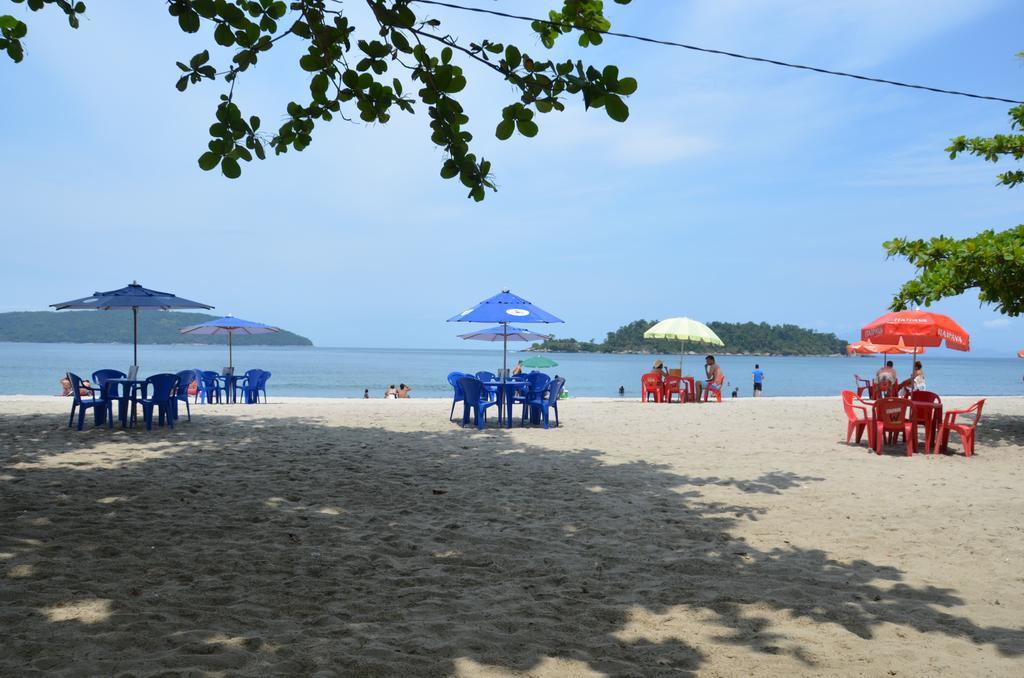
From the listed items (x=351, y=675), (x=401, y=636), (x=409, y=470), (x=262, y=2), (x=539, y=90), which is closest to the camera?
(x=351, y=675)

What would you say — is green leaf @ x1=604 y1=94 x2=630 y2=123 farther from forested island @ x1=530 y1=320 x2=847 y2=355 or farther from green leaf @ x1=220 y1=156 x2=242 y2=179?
forested island @ x1=530 y1=320 x2=847 y2=355

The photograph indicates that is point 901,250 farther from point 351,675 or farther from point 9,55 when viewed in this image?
point 9,55

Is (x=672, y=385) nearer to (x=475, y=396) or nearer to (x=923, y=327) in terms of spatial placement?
(x=923, y=327)

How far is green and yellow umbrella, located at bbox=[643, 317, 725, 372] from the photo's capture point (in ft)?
58.7

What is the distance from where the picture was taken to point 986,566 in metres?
4.36

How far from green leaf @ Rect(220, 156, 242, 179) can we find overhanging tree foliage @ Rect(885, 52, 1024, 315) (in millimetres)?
9715

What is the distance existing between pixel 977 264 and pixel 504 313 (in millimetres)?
7026

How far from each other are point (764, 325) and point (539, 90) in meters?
135

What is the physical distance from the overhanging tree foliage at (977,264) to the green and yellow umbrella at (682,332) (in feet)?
22.5

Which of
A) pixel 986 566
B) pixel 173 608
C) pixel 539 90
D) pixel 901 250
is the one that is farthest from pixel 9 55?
pixel 901 250

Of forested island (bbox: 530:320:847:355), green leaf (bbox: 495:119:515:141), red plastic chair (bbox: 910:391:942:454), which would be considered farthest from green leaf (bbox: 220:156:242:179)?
forested island (bbox: 530:320:847:355)

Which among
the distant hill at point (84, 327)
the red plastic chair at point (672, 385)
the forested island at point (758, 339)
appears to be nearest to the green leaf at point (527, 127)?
the red plastic chair at point (672, 385)

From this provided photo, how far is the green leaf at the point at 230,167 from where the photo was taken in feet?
14.9

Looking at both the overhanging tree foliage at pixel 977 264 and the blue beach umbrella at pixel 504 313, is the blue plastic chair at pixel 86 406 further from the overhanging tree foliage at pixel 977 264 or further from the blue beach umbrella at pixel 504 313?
the overhanging tree foliage at pixel 977 264
